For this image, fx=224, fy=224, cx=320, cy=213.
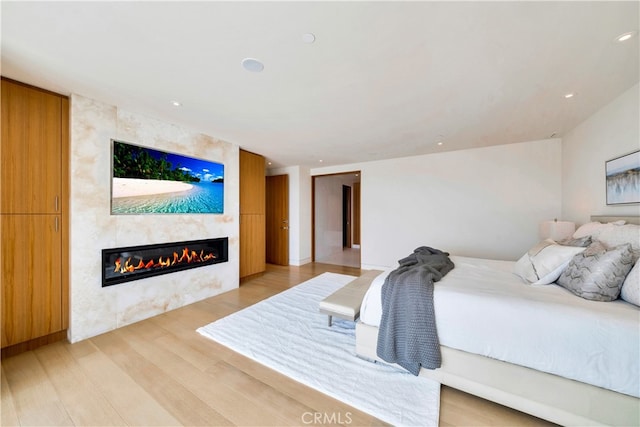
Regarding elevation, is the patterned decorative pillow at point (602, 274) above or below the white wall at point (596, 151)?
below

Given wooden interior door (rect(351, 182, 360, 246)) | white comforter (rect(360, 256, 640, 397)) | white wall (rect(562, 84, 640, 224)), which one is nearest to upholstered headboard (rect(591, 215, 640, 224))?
white wall (rect(562, 84, 640, 224))

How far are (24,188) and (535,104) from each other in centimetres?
510

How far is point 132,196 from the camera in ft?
8.64

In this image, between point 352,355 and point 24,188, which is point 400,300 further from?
point 24,188

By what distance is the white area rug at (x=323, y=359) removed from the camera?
4.96ft

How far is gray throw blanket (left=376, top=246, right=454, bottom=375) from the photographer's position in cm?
161

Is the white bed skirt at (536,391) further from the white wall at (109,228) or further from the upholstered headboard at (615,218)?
the white wall at (109,228)

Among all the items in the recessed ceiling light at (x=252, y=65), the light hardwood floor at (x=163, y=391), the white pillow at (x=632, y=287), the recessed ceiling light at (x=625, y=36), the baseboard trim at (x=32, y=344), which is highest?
the recessed ceiling light at (x=252, y=65)

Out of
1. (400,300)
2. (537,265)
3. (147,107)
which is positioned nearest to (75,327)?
(147,107)

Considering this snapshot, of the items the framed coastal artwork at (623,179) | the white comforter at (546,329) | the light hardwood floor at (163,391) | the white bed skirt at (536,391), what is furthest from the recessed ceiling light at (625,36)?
the light hardwood floor at (163,391)

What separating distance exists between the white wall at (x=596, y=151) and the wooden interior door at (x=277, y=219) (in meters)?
5.04

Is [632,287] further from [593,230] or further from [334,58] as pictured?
[334,58]

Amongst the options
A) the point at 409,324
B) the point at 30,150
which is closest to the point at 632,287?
the point at 409,324

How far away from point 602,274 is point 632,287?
127 millimetres
